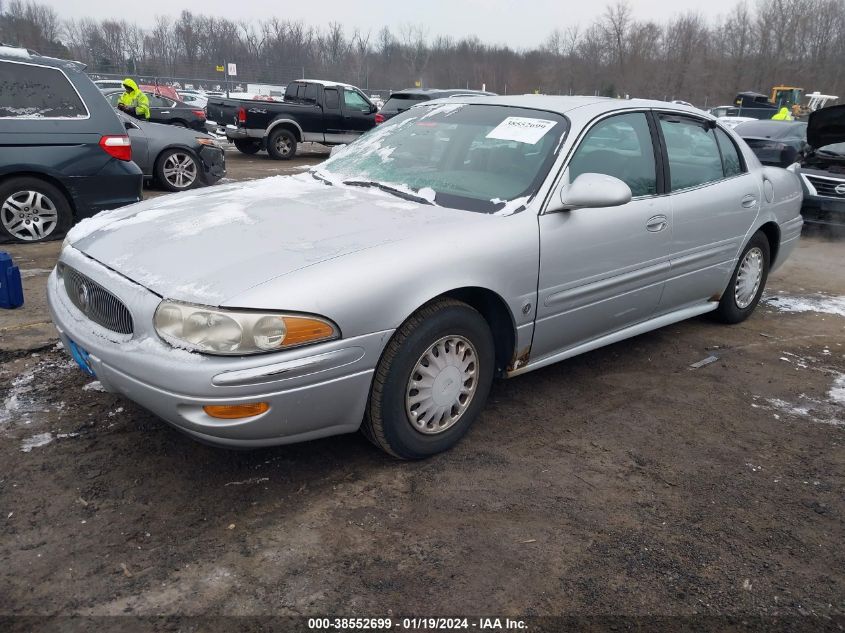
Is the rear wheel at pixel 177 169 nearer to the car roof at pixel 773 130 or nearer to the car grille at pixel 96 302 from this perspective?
the car grille at pixel 96 302

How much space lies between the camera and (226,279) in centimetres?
256

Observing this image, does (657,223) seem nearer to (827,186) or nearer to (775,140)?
(827,186)

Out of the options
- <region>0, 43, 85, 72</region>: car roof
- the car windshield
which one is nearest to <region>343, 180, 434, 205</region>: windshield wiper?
the car windshield

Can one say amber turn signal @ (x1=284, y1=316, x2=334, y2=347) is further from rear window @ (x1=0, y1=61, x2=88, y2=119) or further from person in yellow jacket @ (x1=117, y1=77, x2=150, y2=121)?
person in yellow jacket @ (x1=117, y1=77, x2=150, y2=121)

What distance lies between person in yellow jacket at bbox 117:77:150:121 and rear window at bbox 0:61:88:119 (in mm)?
6579

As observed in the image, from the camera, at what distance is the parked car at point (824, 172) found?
8.20 m

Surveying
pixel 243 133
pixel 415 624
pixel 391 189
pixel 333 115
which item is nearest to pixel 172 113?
pixel 243 133

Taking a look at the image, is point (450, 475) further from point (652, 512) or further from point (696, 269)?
point (696, 269)

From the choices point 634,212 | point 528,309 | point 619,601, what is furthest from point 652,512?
point 634,212

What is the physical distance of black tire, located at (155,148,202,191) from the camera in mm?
9734

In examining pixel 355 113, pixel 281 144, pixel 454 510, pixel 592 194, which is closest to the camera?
pixel 454 510

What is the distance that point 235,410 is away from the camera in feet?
8.11

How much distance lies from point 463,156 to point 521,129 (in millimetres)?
339

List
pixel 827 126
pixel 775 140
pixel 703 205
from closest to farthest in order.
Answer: pixel 703 205
pixel 827 126
pixel 775 140
